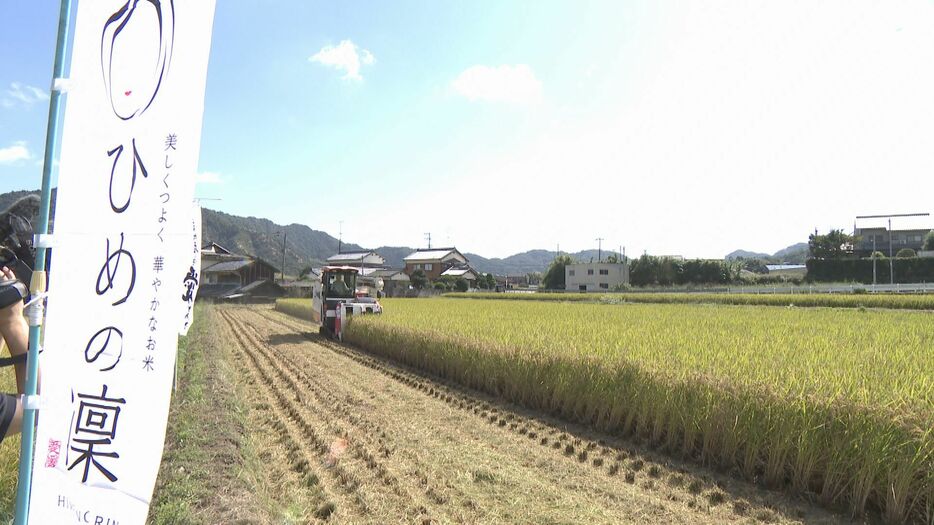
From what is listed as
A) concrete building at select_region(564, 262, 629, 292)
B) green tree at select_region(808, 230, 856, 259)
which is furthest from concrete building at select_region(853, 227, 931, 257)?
concrete building at select_region(564, 262, 629, 292)

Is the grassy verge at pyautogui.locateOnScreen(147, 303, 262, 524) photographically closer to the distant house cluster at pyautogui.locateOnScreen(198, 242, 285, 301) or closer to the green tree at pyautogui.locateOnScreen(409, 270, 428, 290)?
the distant house cluster at pyautogui.locateOnScreen(198, 242, 285, 301)

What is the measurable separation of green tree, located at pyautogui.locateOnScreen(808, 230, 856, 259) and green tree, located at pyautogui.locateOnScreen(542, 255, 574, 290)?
1006 inches

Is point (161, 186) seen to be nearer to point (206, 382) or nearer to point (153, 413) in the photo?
point (153, 413)

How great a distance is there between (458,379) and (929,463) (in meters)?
6.23

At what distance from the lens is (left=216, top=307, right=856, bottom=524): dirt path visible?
3816mm

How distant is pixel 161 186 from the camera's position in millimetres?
1962

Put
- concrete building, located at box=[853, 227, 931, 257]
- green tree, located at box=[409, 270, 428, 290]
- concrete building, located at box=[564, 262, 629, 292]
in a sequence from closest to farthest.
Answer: concrete building, located at box=[564, 262, 629, 292]
concrete building, located at box=[853, 227, 931, 257]
green tree, located at box=[409, 270, 428, 290]

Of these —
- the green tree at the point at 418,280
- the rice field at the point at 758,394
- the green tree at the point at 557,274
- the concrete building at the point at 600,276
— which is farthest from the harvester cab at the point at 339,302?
the green tree at the point at 557,274

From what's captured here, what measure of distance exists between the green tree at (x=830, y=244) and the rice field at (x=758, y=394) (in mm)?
49541

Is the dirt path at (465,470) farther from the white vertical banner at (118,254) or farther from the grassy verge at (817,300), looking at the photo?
the grassy verge at (817,300)

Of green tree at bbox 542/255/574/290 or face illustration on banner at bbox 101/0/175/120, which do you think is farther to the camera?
green tree at bbox 542/255/574/290

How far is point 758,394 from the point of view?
441 centimetres

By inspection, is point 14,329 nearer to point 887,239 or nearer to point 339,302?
point 339,302

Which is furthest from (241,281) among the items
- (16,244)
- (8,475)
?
(16,244)
